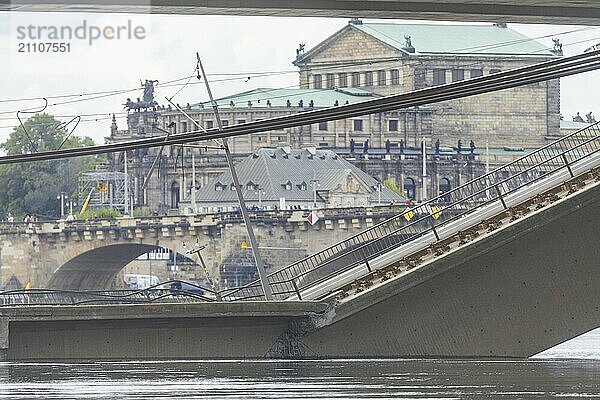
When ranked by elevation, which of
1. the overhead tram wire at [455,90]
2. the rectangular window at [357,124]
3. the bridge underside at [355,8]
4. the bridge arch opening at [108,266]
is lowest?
the bridge arch opening at [108,266]

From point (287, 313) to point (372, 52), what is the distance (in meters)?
75.1

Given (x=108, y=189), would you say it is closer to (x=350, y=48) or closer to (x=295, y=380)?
(x=350, y=48)

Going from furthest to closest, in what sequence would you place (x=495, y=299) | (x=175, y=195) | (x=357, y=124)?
(x=357, y=124), (x=175, y=195), (x=495, y=299)

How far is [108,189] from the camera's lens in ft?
277

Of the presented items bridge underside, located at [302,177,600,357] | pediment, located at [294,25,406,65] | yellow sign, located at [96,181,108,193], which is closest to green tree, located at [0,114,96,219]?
yellow sign, located at [96,181,108,193]

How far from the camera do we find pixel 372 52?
88.2m

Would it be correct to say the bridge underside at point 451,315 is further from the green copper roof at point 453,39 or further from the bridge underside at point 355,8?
the green copper roof at point 453,39

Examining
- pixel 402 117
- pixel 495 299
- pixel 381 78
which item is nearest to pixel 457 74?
pixel 381 78

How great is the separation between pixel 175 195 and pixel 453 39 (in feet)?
74.0

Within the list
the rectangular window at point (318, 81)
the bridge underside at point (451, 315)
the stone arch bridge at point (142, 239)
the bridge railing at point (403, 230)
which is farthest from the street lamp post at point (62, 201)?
the bridge underside at point (451, 315)

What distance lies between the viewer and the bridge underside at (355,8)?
11.4m

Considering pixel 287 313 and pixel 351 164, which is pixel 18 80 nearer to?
pixel 351 164

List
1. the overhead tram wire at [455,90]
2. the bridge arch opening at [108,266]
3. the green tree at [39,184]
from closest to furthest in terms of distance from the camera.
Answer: the overhead tram wire at [455,90], the green tree at [39,184], the bridge arch opening at [108,266]

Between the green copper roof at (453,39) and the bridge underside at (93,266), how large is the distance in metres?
23.8
